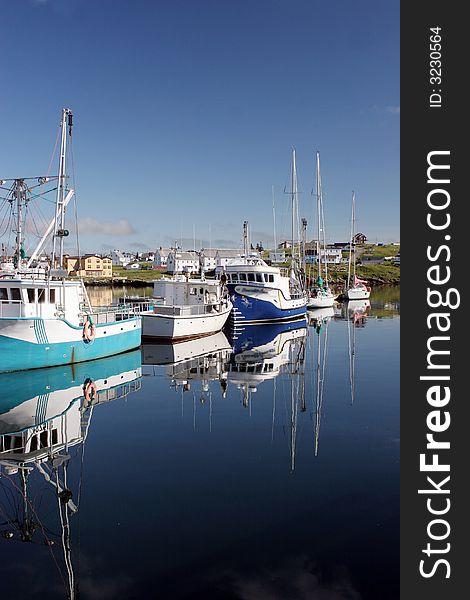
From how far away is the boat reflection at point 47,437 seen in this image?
8.81 m

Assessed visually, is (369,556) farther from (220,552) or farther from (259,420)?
(259,420)

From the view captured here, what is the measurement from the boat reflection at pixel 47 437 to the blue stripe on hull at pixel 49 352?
0.40 meters

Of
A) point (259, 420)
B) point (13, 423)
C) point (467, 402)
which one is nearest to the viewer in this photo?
point (467, 402)

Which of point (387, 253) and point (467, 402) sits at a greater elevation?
point (387, 253)

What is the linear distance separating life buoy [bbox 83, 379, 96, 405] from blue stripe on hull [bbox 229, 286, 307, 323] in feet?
80.7

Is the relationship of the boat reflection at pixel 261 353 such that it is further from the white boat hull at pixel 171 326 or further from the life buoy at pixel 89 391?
the life buoy at pixel 89 391

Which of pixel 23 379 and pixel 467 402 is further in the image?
pixel 23 379

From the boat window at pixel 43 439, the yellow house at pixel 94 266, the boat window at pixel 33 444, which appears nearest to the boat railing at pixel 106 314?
the boat window at pixel 43 439

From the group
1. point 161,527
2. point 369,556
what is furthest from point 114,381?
point 369,556

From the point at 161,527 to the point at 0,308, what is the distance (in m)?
17.3

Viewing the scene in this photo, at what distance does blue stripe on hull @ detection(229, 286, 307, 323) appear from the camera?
45.6m

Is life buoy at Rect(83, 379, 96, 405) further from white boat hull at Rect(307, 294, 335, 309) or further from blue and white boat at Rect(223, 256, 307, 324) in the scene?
white boat hull at Rect(307, 294, 335, 309)

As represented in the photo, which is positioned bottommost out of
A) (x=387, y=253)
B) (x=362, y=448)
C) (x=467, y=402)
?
(x=362, y=448)

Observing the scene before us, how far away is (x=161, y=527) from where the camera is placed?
864 centimetres
